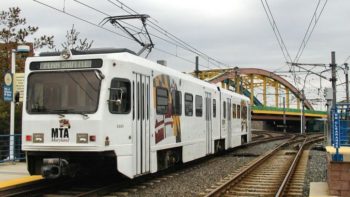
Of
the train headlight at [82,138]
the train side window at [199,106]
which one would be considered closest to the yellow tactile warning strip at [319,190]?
the train headlight at [82,138]

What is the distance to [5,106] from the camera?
71.1 ft

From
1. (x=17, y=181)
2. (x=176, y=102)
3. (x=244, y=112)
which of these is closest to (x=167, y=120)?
(x=176, y=102)

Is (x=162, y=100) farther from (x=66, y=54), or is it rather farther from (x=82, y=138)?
(x=82, y=138)

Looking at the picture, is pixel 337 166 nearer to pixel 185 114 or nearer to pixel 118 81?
pixel 118 81

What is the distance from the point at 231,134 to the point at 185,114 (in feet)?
26.6

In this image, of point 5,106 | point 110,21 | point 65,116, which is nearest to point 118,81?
point 65,116

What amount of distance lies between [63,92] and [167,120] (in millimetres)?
3760

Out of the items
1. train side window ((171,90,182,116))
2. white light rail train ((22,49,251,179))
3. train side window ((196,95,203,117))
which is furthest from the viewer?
train side window ((196,95,203,117))

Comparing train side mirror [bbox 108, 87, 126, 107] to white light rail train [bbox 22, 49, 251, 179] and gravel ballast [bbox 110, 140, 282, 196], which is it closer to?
white light rail train [bbox 22, 49, 251, 179]

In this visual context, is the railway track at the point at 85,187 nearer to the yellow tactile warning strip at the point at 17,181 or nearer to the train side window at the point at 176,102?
the yellow tactile warning strip at the point at 17,181

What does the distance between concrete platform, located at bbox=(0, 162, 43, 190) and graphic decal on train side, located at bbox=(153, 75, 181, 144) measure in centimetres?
329

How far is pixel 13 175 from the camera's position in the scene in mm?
12555

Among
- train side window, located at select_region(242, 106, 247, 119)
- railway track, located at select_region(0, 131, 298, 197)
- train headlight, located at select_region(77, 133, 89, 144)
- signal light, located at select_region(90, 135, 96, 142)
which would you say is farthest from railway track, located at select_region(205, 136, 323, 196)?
train side window, located at select_region(242, 106, 247, 119)

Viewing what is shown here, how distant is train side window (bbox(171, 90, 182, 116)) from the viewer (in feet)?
47.4
